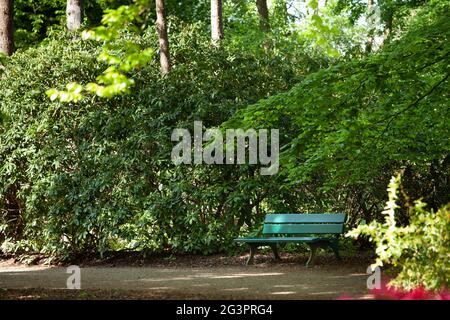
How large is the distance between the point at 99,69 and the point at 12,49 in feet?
12.4

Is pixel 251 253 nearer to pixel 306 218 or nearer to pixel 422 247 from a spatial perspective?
pixel 306 218

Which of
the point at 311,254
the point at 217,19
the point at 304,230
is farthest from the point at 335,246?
the point at 217,19

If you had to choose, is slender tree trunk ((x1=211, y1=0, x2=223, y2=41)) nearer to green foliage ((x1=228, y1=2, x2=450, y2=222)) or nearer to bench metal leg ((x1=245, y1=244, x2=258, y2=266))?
bench metal leg ((x1=245, y1=244, x2=258, y2=266))

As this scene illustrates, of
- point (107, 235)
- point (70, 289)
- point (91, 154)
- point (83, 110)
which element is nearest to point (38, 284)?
point (70, 289)

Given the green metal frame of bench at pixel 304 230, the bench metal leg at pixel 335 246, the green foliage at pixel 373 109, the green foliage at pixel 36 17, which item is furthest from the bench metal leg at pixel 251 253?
the green foliage at pixel 36 17

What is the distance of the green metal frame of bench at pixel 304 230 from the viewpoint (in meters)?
10.7

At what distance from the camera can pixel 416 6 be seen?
2562 centimetres

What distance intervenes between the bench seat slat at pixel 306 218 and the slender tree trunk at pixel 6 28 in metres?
7.71

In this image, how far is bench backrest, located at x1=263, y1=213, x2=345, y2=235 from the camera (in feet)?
35.6

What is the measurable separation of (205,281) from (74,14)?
341 inches

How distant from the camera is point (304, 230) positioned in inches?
438

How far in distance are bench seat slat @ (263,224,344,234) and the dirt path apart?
1.73ft

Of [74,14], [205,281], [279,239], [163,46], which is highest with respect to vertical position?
[74,14]

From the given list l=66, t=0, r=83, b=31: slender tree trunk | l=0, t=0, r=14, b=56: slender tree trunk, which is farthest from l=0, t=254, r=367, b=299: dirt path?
l=66, t=0, r=83, b=31: slender tree trunk
